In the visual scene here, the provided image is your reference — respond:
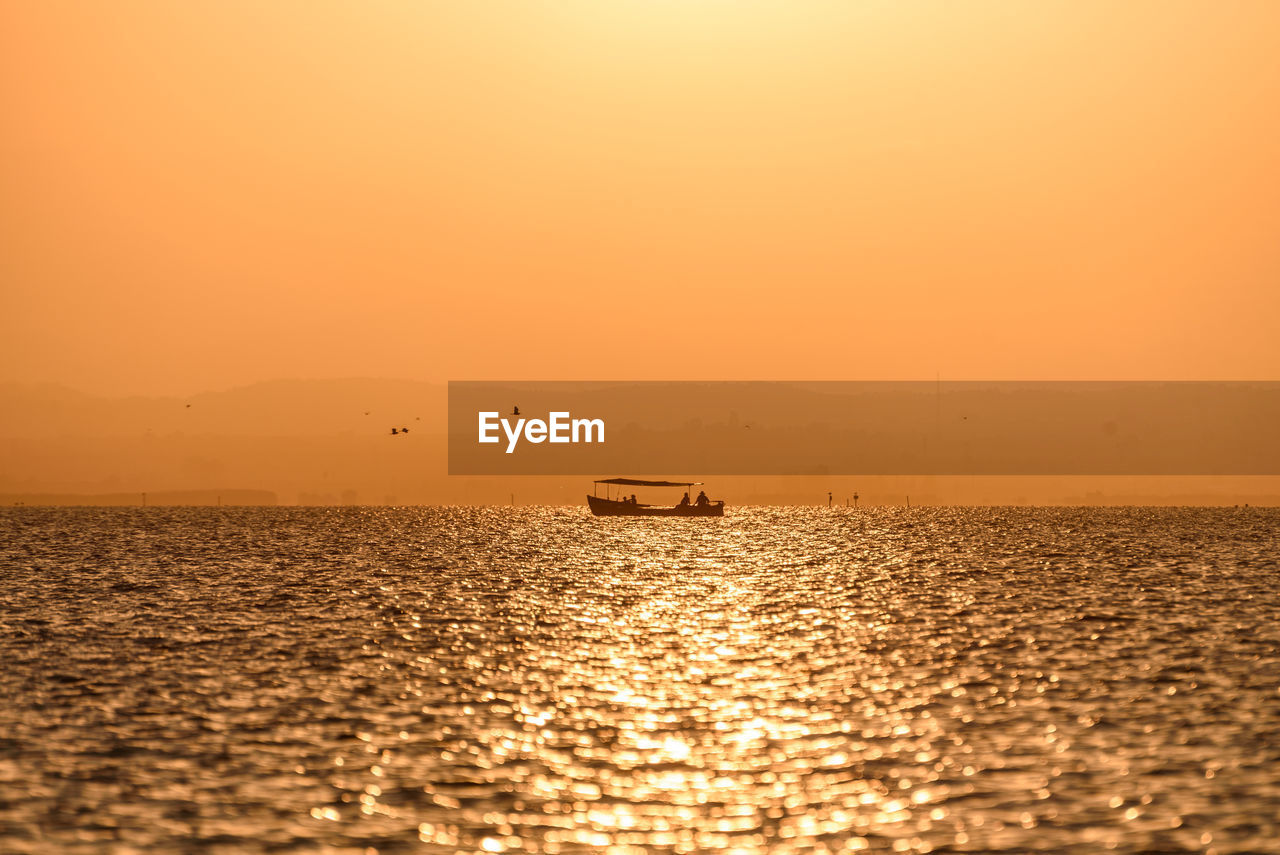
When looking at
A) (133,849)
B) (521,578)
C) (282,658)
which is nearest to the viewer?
(133,849)

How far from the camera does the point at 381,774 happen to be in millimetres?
34375

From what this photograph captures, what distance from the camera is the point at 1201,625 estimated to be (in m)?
70.1

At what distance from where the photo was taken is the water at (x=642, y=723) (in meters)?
29.1

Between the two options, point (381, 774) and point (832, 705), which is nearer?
point (381, 774)

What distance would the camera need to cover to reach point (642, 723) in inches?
1646

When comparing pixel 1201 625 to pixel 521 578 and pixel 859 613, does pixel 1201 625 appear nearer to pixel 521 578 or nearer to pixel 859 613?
pixel 859 613

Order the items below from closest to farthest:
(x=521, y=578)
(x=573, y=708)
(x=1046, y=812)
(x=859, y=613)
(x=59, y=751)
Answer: (x=1046, y=812)
(x=59, y=751)
(x=573, y=708)
(x=859, y=613)
(x=521, y=578)

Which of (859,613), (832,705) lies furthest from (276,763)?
(859,613)

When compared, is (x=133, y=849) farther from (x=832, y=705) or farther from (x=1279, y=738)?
(x=1279, y=738)

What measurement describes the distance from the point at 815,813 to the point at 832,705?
15423 mm

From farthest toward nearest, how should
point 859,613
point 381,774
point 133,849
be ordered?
point 859,613 < point 381,774 < point 133,849

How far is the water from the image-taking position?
29.1 metres

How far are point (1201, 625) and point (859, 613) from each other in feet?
66.9

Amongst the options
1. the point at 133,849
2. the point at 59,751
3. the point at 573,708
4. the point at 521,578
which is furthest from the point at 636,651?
the point at 521,578
